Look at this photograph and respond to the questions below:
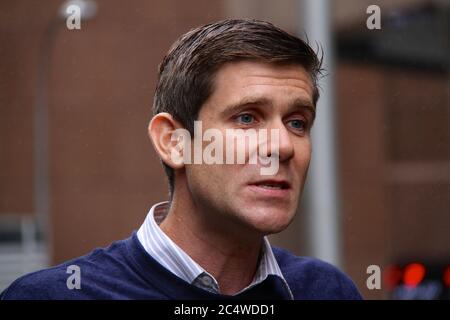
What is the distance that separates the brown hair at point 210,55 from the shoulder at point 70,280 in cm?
32

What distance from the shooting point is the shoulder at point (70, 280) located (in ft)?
5.47

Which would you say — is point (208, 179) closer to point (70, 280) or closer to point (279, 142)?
point (279, 142)

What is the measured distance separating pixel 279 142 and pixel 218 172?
0.13 metres

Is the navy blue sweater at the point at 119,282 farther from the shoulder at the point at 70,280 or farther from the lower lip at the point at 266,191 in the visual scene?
the lower lip at the point at 266,191

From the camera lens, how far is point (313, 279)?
193cm

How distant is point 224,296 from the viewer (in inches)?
66.5

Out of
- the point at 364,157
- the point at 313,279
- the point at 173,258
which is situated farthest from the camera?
the point at 364,157

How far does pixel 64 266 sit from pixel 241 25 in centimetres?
59

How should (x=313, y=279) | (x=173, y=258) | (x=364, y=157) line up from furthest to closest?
(x=364, y=157) < (x=313, y=279) < (x=173, y=258)

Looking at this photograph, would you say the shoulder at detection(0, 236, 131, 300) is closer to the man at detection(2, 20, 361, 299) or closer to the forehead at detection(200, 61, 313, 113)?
the man at detection(2, 20, 361, 299)

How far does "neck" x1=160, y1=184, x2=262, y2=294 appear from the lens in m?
1.75

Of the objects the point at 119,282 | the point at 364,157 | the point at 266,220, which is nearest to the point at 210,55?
the point at 266,220
